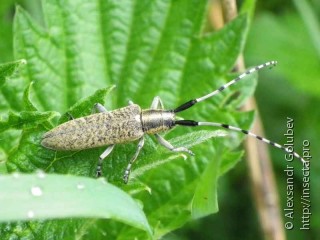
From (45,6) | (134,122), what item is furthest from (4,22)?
(134,122)

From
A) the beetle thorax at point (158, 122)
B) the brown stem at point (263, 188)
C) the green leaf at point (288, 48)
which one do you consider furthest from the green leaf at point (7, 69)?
the green leaf at point (288, 48)

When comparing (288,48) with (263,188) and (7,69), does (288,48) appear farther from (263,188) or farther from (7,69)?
(7,69)

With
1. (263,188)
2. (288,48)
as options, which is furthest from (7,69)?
(288,48)

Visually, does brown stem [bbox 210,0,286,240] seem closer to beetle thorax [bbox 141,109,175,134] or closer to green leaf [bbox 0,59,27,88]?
beetle thorax [bbox 141,109,175,134]

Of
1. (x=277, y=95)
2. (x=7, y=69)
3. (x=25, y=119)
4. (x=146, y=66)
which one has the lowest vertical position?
(x=277, y=95)

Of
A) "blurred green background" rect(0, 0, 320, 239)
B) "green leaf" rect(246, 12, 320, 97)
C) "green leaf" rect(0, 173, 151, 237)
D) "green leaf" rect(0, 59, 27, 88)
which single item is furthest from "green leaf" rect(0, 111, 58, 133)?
"green leaf" rect(246, 12, 320, 97)

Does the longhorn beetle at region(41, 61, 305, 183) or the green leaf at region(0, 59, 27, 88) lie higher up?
the green leaf at region(0, 59, 27, 88)
